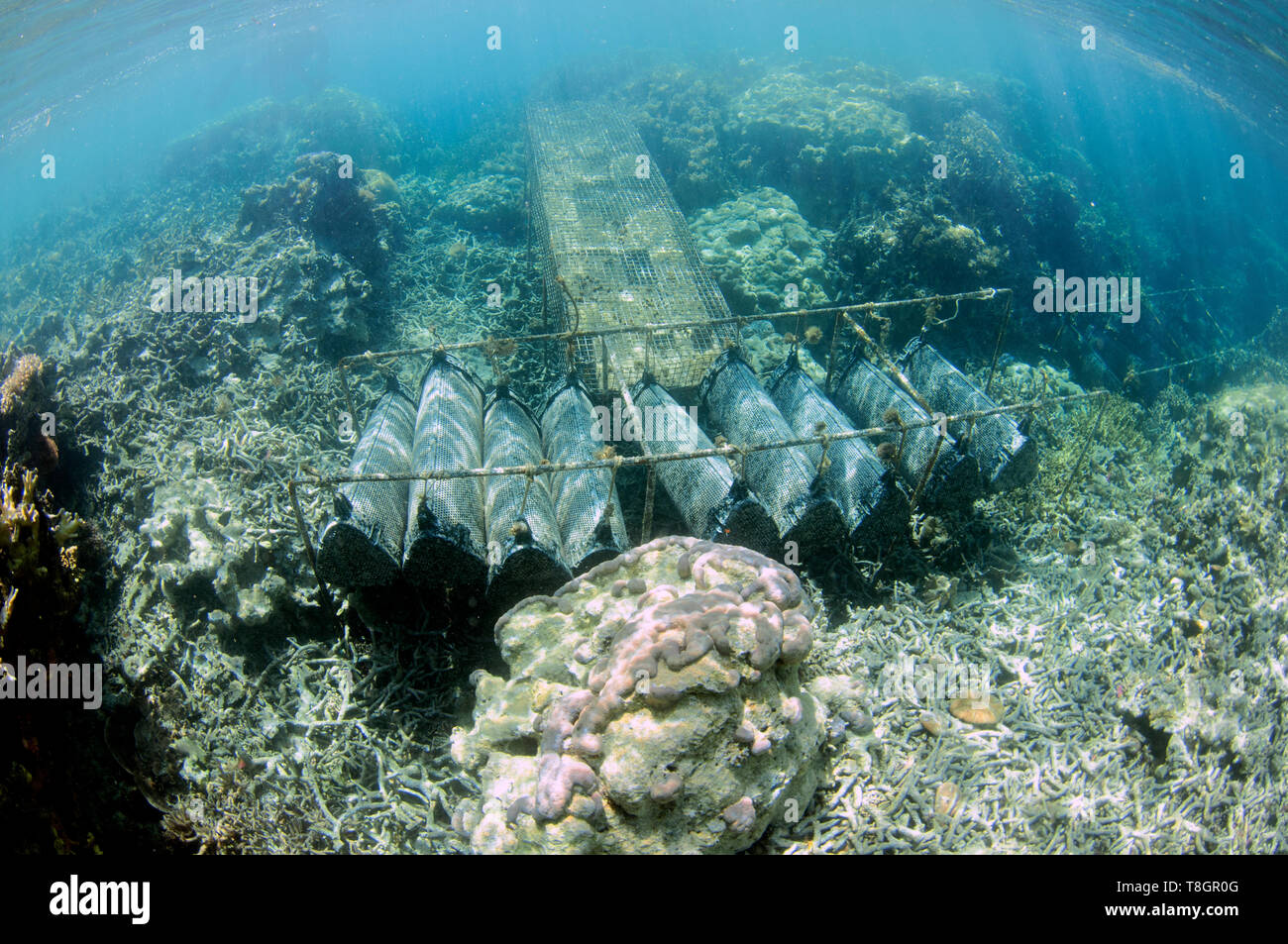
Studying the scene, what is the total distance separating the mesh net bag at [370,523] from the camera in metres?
Result: 5.03

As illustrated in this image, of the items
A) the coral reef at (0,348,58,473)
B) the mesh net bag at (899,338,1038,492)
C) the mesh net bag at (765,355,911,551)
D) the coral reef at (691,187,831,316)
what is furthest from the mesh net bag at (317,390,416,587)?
the coral reef at (691,187,831,316)

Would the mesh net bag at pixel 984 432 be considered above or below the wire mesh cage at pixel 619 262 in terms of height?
below

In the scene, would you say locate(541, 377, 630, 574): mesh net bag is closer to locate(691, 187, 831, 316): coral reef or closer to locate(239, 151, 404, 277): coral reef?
locate(691, 187, 831, 316): coral reef

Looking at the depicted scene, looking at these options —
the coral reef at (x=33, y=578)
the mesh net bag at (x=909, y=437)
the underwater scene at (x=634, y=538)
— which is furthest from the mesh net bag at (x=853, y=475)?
the coral reef at (x=33, y=578)

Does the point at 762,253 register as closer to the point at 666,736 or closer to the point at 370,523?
the point at 370,523

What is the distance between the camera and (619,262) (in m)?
10.6

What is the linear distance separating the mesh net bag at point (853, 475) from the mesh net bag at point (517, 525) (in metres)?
2.95

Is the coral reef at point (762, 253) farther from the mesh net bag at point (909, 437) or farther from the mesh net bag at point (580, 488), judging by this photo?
the mesh net bag at point (580, 488)

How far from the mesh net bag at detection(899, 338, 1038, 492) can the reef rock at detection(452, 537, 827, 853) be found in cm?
432

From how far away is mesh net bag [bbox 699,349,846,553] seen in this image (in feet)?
19.2

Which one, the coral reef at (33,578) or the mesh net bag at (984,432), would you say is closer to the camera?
the coral reef at (33,578)

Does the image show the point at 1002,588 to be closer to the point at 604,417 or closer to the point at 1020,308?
the point at 604,417

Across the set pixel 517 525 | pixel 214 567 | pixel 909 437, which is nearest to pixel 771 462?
pixel 909 437
